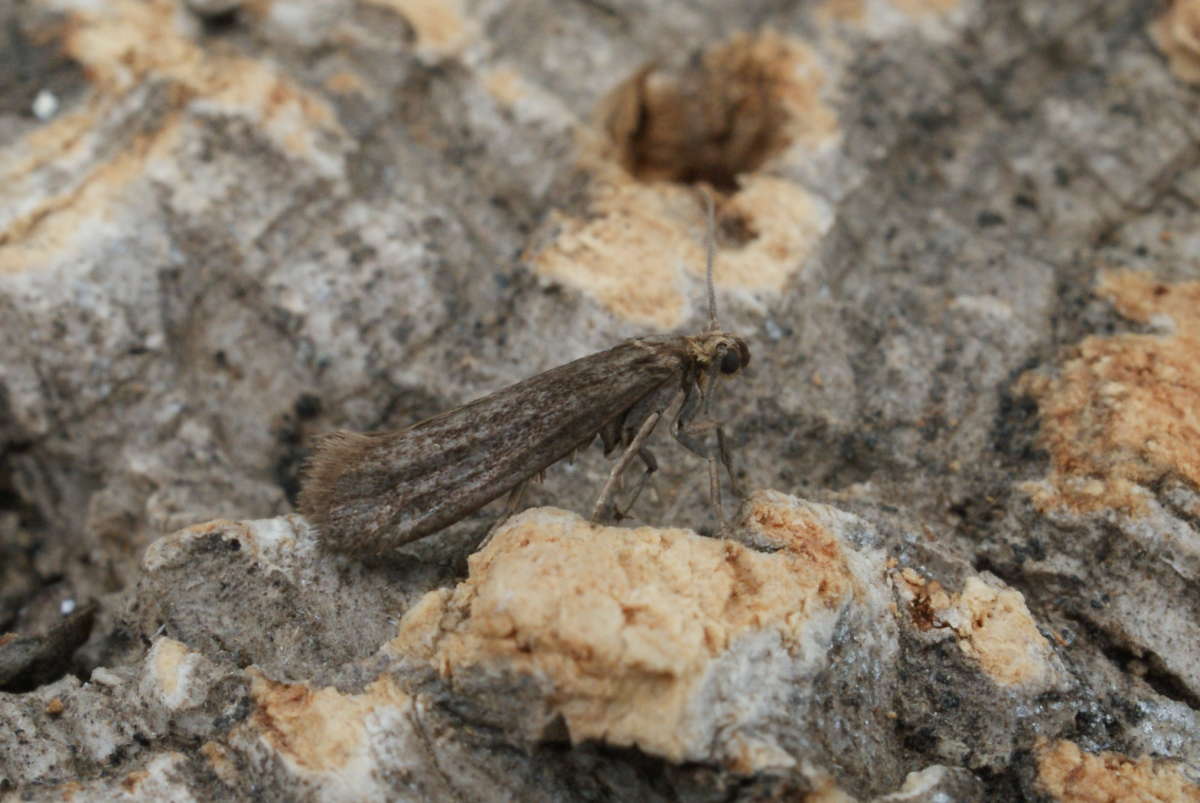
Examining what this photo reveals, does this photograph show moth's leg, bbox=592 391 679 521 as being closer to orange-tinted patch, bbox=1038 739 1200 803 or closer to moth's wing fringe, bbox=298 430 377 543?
moth's wing fringe, bbox=298 430 377 543

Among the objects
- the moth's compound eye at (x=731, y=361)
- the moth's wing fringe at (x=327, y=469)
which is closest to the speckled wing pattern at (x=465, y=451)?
the moth's wing fringe at (x=327, y=469)

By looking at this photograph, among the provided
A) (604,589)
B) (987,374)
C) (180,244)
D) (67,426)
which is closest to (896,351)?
(987,374)

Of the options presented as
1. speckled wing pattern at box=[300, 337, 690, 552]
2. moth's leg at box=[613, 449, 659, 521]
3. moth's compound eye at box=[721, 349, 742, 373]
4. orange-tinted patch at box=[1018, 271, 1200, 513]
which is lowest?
orange-tinted patch at box=[1018, 271, 1200, 513]

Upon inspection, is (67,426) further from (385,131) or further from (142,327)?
(385,131)

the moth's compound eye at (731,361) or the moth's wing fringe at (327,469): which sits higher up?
the moth's wing fringe at (327,469)

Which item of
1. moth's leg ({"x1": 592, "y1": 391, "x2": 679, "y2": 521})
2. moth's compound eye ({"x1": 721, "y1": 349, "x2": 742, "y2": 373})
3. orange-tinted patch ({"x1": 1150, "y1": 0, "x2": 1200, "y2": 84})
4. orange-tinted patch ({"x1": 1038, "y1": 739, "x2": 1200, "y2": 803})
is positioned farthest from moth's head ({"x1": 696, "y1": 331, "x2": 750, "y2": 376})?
orange-tinted patch ({"x1": 1150, "y1": 0, "x2": 1200, "y2": 84})

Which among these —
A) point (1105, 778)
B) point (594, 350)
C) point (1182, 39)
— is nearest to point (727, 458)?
point (594, 350)

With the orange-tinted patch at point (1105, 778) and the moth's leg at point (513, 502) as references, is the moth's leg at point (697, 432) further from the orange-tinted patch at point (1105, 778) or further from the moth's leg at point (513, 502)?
the orange-tinted patch at point (1105, 778)
